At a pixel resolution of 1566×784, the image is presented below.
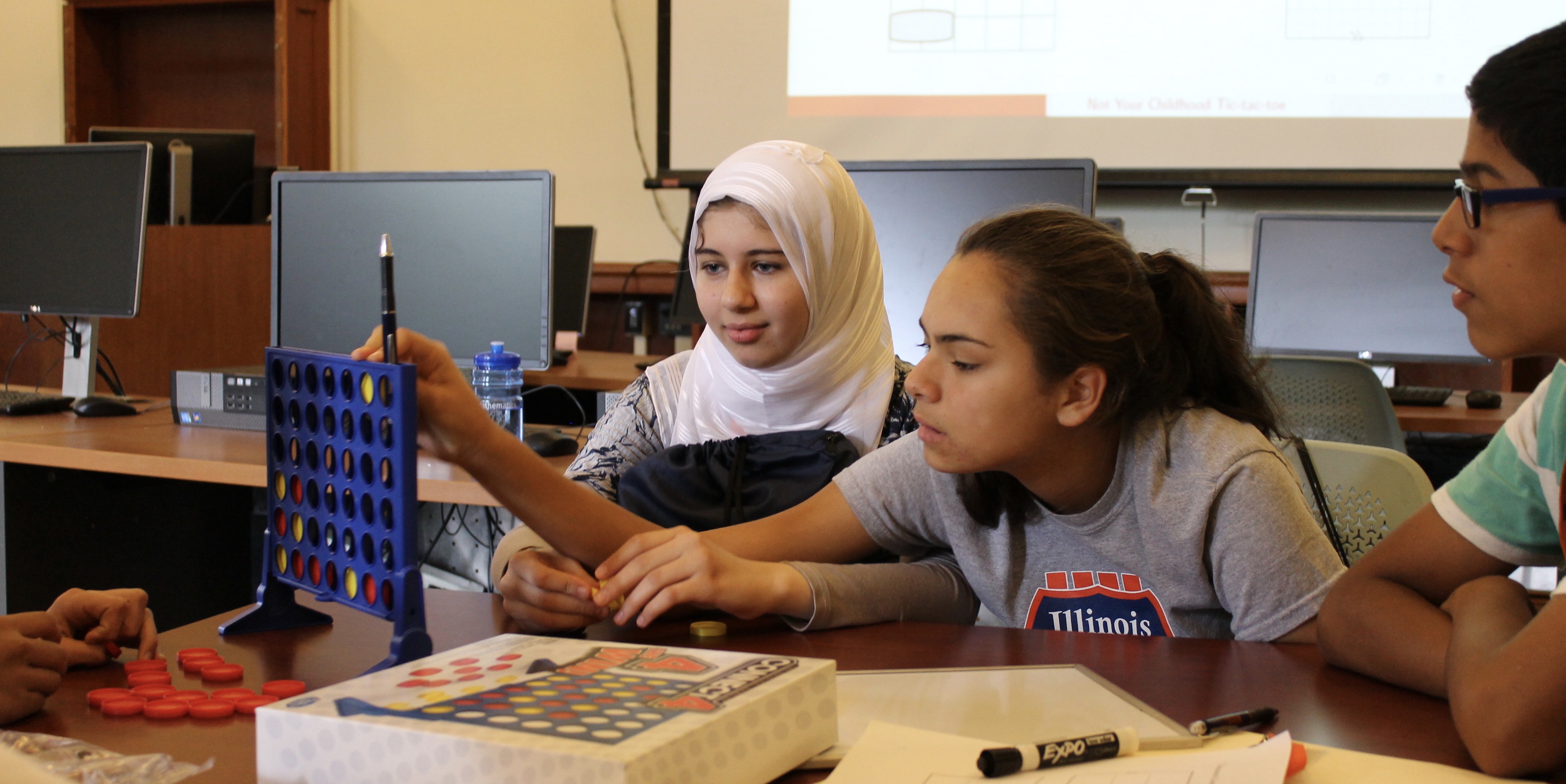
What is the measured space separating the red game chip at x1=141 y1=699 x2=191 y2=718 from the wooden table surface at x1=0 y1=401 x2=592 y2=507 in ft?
2.51

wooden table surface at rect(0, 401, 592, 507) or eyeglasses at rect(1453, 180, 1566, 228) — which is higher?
eyeglasses at rect(1453, 180, 1566, 228)

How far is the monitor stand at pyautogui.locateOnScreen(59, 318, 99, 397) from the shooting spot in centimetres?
247

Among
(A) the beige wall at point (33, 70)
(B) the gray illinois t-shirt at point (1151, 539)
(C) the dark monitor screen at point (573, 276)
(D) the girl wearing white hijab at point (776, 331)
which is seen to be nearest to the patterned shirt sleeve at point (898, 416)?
(D) the girl wearing white hijab at point (776, 331)

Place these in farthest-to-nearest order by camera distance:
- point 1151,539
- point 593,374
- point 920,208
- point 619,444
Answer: point 593,374 < point 920,208 < point 619,444 < point 1151,539

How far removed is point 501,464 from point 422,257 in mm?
1359

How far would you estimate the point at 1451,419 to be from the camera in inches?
94.3

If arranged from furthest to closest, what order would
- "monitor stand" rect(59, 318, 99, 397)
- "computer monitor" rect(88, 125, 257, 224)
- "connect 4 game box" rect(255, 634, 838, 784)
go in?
"computer monitor" rect(88, 125, 257, 224) → "monitor stand" rect(59, 318, 99, 397) → "connect 4 game box" rect(255, 634, 838, 784)

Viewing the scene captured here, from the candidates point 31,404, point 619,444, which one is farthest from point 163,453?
point 619,444

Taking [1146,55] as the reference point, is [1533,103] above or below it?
below

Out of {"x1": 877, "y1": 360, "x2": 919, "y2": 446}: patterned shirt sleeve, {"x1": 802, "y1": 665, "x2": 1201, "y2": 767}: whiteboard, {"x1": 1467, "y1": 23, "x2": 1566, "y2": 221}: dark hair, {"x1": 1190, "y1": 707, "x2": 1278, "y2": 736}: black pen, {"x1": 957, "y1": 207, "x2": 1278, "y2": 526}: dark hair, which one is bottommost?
{"x1": 802, "y1": 665, "x2": 1201, "y2": 767}: whiteboard

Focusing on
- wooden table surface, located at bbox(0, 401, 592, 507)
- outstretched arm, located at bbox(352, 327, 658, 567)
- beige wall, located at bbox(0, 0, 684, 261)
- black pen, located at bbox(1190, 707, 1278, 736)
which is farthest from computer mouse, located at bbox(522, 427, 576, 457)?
beige wall, located at bbox(0, 0, 684, 261)

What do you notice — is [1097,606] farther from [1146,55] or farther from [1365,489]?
[1146,55]

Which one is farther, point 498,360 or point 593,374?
point 593,374

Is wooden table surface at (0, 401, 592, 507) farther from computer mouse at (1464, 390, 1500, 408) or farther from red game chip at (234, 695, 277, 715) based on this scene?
computer mouse at (1464, 390, 1500, 408)
